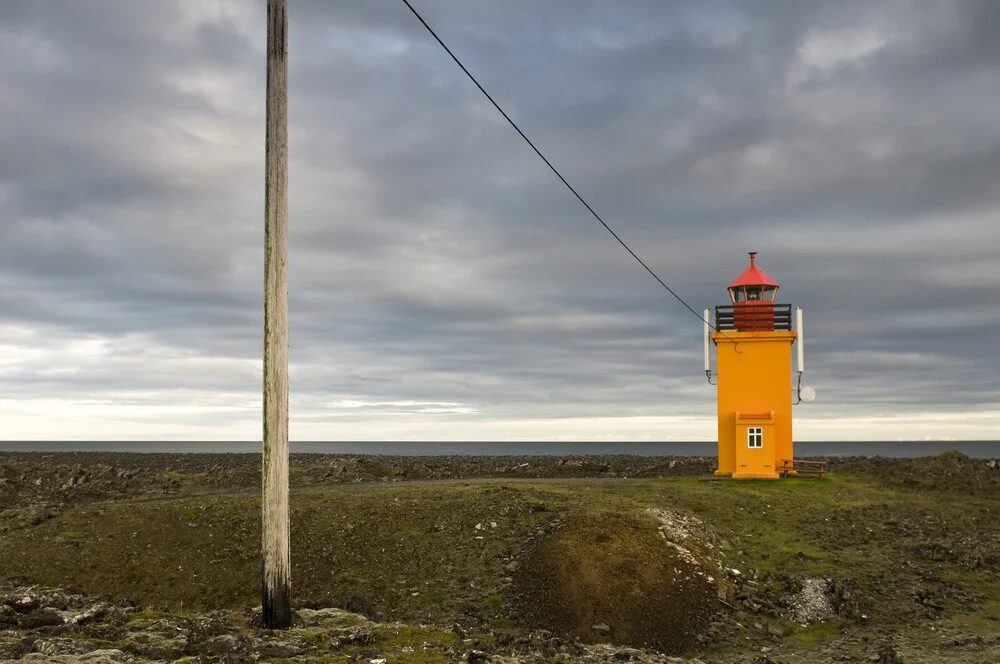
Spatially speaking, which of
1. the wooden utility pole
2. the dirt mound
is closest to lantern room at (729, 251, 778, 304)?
the dirt mound

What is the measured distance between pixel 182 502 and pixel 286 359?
1764 centimetres

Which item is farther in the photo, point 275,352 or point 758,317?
point 758,317

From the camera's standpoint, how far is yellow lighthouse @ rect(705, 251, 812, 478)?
3297 centimetres

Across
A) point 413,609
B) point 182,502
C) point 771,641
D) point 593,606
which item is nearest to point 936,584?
point 771,641

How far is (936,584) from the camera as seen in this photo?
19797 mm

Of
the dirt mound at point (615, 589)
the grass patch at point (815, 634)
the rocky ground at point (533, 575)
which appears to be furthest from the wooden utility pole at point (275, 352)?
the grass patch at point (815, 634)

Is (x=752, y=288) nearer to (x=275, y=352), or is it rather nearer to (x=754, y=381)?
(x=754, y=381)

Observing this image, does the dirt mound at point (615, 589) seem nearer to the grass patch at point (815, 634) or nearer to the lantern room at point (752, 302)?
the grass patch at point (815, 634)

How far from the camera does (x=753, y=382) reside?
33.7 m

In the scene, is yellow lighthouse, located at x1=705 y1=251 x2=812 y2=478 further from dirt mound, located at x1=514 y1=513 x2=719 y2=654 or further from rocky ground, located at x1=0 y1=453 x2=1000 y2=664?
dirt mound, located at x1=514 y1=513 x2=719 y2=654

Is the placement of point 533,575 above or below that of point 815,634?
above

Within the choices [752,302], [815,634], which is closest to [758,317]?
[752,302]

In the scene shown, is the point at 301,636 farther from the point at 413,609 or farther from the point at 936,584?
the point at 936,584

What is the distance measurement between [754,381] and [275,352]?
27.6 metres
